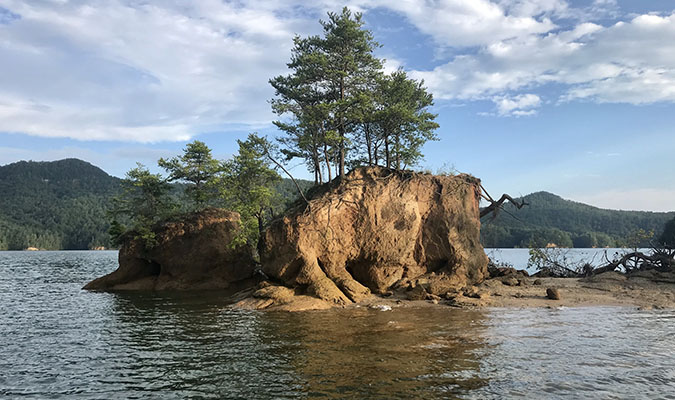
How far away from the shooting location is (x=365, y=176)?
28859 mm

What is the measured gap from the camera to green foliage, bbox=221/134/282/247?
3148 centimetres

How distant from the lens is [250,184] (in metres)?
32.6

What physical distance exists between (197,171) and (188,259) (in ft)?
29.2

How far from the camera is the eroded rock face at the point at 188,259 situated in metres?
37.8

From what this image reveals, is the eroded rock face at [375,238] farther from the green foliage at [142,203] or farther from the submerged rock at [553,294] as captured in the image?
the green foliage at [142,203]

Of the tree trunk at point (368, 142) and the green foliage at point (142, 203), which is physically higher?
the tree trunk at point (368, 142)

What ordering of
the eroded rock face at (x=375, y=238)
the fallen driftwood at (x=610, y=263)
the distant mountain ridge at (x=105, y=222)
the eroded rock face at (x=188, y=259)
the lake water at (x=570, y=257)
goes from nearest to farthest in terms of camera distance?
the eroded rock face at (x=375, y=238), the fallen driftwood at (x=610, y=263), the lake water at (x=570, y=257), the eroded rock face at (x=188, y=259), the distant mountain ridge at (x=105, y=222)

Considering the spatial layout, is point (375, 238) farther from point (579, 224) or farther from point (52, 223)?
point (52, 223)

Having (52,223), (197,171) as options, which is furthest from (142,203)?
(52,223)

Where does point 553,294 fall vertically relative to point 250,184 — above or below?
below

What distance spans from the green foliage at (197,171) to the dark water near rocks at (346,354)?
64.8 ft

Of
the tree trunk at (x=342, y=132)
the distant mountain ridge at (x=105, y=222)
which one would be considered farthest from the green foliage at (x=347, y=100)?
the distant mountain ridge at (x=105, y=222)

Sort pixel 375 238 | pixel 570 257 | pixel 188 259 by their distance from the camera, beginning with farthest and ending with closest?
1. pixel 570 257
2. pixel 188 259
3. pixel 375 238

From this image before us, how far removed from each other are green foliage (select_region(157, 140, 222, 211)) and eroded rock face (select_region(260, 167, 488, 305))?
50.1 ft
